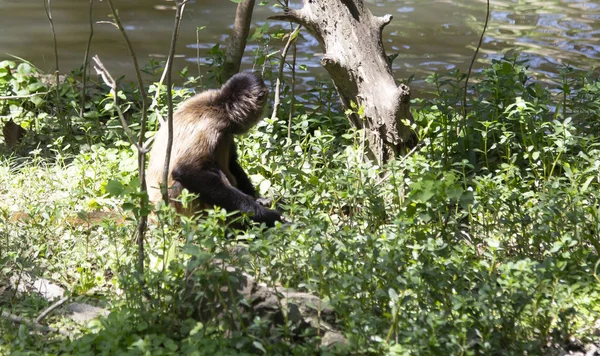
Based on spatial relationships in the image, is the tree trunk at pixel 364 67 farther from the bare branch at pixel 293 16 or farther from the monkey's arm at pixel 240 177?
the monkey's arm at pixel 240 177

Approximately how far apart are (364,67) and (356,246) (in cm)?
268

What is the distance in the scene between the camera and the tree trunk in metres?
6.68

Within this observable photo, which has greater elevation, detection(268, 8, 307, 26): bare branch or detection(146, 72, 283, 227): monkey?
detection(268, 8, 307, 26): bare branch

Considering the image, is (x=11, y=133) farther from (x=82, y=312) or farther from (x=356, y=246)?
(x=356, y=246)

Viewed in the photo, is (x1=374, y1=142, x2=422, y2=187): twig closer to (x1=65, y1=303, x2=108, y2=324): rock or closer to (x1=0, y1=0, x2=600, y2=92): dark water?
(x1=65, y1=303, x2=108, y2=324): rock

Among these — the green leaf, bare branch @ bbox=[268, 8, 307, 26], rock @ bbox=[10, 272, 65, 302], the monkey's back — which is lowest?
rock @ bbox=[10, 272, 65, 302]

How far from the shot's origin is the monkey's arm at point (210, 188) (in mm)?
6023

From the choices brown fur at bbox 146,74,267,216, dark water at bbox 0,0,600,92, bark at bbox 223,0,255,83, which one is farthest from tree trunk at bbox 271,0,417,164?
dark water at bbox 0,0,600,92

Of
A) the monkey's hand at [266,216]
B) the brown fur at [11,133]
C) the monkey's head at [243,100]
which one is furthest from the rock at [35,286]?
the brown fur at [11,133]

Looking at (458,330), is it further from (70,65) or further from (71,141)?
(70,65)

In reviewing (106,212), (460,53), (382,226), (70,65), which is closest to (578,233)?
(382,226)

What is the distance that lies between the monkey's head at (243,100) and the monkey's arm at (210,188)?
1.88ft

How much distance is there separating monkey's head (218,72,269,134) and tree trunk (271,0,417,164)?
721 mm

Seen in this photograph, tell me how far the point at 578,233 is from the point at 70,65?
8919 millimetres
